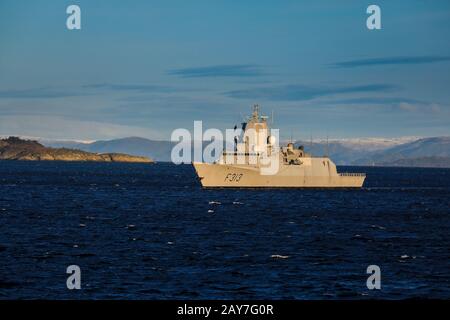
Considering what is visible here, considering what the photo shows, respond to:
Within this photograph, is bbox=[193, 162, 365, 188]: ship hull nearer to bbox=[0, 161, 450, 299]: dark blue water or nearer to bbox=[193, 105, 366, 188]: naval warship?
bbox=[193, 105, 366, 188]: naval warship

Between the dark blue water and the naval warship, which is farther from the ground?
the naval warship

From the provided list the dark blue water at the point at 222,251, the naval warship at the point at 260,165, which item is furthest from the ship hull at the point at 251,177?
the dark blue water at the point at 222,251

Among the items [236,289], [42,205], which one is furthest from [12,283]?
[42,205]

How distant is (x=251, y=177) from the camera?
4085 inches

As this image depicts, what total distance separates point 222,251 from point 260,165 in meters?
63.5

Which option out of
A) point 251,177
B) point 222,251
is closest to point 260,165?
point 251,177

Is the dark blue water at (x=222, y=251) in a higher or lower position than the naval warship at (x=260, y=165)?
lower

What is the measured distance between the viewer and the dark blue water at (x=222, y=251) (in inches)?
1055

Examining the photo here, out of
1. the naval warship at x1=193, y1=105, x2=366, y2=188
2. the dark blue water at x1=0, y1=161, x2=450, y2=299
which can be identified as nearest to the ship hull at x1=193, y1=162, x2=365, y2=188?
Result: the naval warship at x1=193, y1=105, x2=366, y2=188

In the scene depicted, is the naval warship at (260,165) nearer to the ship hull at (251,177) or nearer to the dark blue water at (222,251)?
the ship hull at (251,177)

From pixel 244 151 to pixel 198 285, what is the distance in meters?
74.2

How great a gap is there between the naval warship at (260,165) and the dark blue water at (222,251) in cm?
2472

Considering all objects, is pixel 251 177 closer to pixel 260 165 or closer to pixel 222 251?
pixel 260 165

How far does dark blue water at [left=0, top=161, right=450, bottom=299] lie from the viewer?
26.8m
